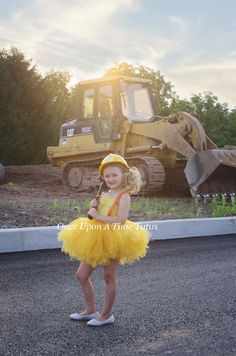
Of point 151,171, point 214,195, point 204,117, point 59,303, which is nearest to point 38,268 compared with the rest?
point 59,303

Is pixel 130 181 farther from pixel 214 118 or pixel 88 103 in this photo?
pixel 214 118

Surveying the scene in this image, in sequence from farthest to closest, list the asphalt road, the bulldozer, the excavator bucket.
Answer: the bulldozer, the excavator bucket, the asphalt road

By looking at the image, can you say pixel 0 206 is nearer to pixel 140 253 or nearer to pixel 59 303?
pixel 59 303

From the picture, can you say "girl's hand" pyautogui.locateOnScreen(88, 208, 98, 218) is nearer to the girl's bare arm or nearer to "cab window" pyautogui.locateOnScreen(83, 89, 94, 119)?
the girl's bare arm

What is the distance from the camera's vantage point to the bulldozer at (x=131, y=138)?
1212cm

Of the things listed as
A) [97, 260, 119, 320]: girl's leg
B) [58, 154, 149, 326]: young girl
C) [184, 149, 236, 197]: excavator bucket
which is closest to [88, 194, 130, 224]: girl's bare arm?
[58, 154, 149, 326]: young girl

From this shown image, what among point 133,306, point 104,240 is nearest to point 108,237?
point 104,240

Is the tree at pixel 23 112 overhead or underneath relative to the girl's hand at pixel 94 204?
overhead

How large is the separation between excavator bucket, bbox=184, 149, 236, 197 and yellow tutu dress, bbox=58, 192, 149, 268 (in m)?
6.31

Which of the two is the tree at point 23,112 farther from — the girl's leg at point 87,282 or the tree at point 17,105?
the girl's leg at point 87,282

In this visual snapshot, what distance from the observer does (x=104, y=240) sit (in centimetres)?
376

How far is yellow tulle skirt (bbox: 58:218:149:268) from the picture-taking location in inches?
147

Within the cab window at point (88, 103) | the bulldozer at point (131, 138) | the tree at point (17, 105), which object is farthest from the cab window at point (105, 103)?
the tree at point (17, 105)

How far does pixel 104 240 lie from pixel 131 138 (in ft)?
32.2
